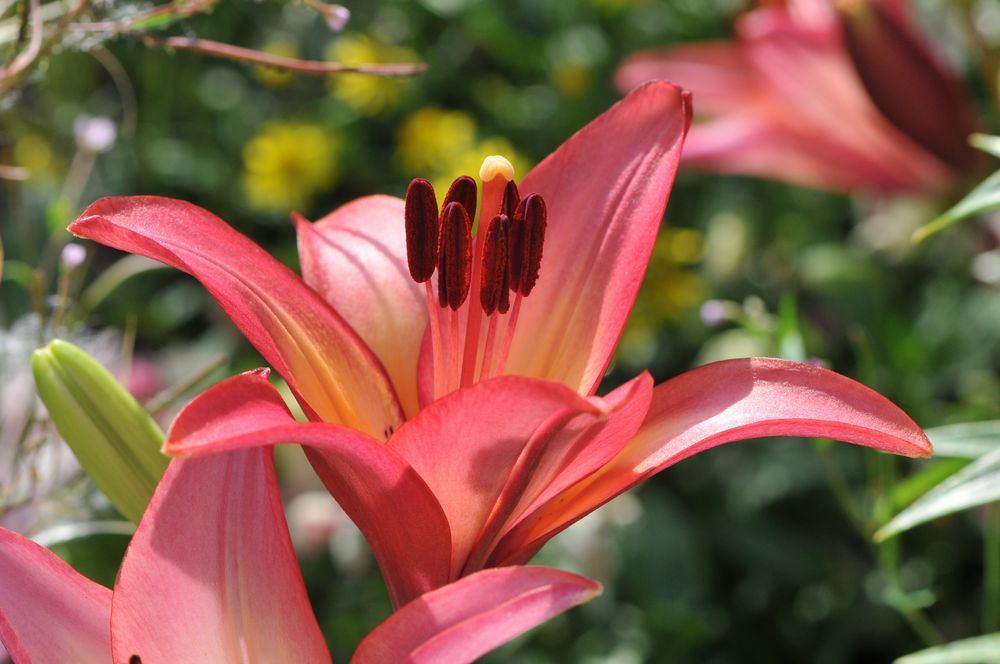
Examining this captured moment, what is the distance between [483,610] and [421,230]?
6.6 inches

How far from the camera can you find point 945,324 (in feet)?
3.80

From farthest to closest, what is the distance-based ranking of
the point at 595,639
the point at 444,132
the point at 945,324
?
the point at 444,132, the point at 945,324, the point at 595,639

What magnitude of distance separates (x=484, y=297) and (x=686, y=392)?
0.30ft

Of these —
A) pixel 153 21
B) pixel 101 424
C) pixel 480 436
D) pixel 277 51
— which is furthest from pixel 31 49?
pixel 277 51

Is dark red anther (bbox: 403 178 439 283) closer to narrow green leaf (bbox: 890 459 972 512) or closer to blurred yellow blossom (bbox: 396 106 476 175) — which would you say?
narrow green leaf (bbox: 890 459 972 512)

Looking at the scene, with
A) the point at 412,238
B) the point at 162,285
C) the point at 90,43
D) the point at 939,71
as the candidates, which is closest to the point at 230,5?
the point at 162,285

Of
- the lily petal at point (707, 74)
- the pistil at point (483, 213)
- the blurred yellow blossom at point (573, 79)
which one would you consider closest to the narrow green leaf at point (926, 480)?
the pistil at point (483, 213)

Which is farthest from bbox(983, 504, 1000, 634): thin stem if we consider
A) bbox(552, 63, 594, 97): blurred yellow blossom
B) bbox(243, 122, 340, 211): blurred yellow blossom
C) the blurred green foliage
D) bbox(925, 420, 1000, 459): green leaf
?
bbox(243, 122, 340, 211): blurred yellow blossom

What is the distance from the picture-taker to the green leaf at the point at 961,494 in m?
0.53

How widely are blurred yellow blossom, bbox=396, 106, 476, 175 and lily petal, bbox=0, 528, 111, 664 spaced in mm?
1015

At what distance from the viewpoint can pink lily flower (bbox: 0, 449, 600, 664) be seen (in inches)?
16.7

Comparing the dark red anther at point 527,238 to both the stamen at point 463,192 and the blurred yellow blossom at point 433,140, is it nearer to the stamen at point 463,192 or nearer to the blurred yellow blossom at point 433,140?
the stamen at point 463,192

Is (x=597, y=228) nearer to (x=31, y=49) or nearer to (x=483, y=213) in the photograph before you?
(x=483, y=213)

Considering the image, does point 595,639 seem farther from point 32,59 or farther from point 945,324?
point 32,59
